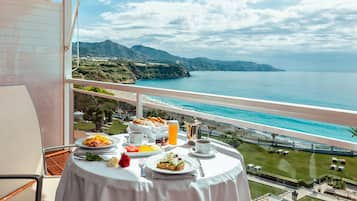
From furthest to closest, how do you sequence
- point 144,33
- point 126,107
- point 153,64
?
point 144,33 < point 153,64 < point 126,107

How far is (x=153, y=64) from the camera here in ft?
20.9

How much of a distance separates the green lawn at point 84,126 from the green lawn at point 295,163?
2.41 m

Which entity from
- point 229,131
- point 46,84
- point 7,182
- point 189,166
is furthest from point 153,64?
point 189,166

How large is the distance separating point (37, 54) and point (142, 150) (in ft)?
10.0

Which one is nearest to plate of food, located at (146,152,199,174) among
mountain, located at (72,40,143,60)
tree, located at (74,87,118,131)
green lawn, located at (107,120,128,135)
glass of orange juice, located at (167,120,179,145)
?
glass of orange juice, located at (167,120,179,145)

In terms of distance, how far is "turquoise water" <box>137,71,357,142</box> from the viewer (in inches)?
79.6

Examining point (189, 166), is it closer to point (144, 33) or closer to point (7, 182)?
point (7, 182)

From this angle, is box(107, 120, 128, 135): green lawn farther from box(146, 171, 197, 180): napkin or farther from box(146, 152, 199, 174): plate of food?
box(146, 171, 197, 180): napkin

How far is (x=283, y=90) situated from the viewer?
15.0 ft

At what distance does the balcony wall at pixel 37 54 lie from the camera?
3671 millimetres

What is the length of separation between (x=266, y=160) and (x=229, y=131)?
0.35 metres

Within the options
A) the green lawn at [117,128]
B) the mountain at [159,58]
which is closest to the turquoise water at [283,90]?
the mountain at [159,58]

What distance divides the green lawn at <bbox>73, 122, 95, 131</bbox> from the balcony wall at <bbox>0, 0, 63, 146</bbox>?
0.71 ft

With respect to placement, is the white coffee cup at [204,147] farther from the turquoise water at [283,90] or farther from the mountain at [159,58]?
the mountain at [159,58]
